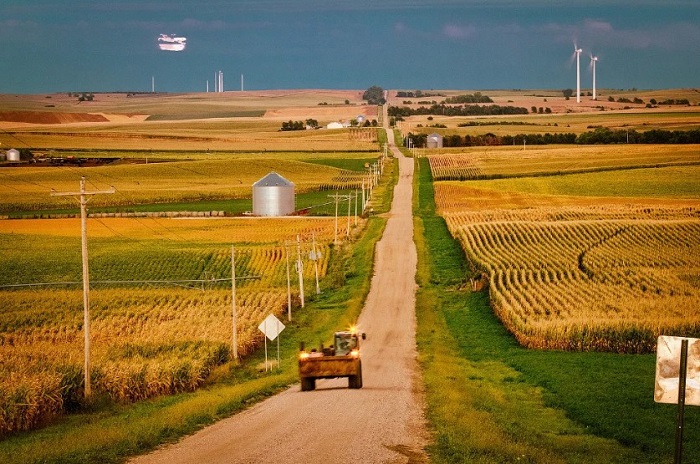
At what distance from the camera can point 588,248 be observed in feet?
222

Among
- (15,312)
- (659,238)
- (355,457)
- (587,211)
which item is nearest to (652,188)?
(587,211)

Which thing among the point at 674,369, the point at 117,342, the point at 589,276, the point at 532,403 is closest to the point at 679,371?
the point at 674,369

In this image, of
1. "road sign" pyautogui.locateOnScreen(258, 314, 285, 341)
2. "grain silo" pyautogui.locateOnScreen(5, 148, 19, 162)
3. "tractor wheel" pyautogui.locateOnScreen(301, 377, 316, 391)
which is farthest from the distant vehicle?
"grain silo" pyautogui.locateOnScreen(5, 148, 19, 162)

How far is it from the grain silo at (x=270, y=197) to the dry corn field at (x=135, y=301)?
5.88 metres

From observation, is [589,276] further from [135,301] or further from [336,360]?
[336,360]

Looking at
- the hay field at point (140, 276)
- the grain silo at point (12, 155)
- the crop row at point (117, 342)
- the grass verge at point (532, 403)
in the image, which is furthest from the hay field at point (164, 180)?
the grass verge at point (532, 403)

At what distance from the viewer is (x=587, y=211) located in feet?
300

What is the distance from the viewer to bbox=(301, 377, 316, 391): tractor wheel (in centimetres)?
2861

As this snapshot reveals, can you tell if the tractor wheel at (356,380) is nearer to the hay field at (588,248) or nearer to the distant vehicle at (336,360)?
the distant vehicle at (336,360)

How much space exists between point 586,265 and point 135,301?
25784mm

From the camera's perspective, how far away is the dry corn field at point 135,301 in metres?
30.0

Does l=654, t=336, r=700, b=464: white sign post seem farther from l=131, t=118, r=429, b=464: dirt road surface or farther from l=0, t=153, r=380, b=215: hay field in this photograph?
l=0, t=153, r=380, b=215: hay field

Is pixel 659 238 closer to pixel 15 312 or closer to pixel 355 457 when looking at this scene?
pixel 15 312

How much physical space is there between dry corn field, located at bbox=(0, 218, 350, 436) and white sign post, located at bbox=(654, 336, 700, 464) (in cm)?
1719
